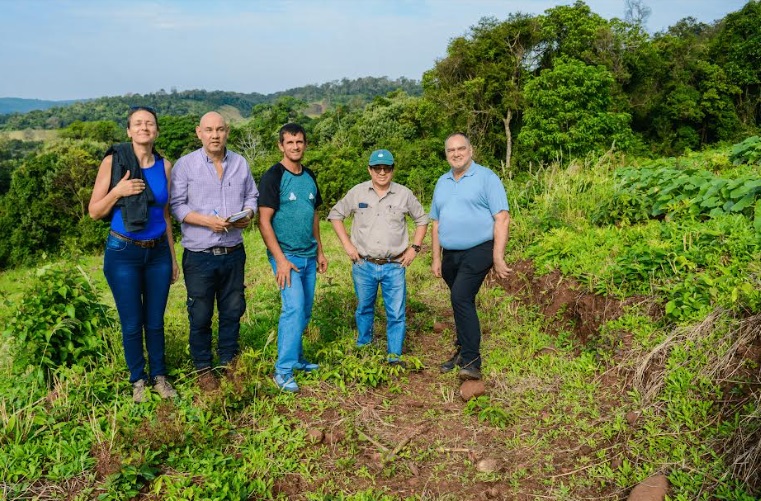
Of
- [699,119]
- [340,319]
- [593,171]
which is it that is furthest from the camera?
[699,119]

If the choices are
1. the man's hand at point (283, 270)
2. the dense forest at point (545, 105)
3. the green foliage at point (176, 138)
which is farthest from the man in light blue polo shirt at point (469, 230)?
the green foliage at point (176, 138)

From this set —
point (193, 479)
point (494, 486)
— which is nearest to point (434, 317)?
point (494, 486)

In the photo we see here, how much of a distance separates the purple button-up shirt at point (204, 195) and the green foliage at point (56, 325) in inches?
39.6

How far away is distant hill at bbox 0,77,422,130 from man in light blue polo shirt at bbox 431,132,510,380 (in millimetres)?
112775

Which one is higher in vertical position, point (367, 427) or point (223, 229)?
point (223, 229)

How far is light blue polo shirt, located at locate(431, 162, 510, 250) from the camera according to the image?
4.27 meters

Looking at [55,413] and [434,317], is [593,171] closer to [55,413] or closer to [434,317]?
[434,317]

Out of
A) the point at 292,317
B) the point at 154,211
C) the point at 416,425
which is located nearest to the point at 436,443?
the point at 416,425

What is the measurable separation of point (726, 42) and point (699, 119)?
22.4 feet

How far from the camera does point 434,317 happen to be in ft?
19.8

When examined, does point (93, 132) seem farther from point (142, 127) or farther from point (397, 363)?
point (397, 363)

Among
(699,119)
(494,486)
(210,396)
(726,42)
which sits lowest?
(494,486)

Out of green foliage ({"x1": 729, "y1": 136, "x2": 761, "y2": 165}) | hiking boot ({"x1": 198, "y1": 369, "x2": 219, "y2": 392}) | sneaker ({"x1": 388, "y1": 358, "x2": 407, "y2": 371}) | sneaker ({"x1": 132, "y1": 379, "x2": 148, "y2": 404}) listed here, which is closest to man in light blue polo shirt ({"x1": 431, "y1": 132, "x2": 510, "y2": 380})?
sneaker ({"x1": 388, "y1": 358, "x2": 407, "y2": 371})

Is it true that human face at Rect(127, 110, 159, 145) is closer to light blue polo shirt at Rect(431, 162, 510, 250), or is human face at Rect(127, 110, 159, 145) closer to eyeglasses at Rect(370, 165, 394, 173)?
eyeglasses at Rect(370, 165, 394, 173)
